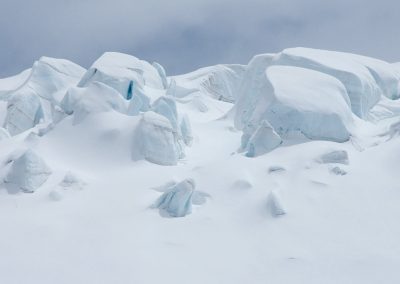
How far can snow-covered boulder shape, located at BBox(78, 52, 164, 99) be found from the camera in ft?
90.8

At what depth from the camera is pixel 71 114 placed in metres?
24.1

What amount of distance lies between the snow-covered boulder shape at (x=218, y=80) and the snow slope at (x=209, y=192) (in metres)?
16.5

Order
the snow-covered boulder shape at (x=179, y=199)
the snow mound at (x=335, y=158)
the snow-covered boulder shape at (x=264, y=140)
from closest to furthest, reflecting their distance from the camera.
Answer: the snow-covered boulder shape at (x=179, y=199)
the snow mound at (x=335, y=158)
the snow-covered boulder shape at (x=264, y=140)

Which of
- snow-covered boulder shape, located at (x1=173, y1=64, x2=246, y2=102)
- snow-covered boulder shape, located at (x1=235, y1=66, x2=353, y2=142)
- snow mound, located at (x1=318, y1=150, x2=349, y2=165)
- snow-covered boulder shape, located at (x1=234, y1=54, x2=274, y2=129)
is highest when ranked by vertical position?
snow-covered boulder shape, located at (x1=235, y1=66, x2=353, y2=142)

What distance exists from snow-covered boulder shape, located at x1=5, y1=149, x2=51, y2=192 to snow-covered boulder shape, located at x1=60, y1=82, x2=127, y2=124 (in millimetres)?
3933

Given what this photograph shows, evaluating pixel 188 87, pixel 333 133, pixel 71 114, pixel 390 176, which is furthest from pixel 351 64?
pixel 188 87

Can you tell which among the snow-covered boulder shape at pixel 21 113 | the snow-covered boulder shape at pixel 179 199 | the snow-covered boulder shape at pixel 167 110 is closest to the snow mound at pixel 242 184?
the snow-covered boulder shape at pixel 179 199

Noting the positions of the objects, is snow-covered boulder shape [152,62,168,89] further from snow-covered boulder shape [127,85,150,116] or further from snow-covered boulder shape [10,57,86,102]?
snow-covered boulder shape [127,85,150,116]

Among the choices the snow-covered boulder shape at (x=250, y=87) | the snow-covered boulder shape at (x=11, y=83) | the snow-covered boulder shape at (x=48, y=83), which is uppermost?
the snow-covered boulder shape at (x=250, y=87)

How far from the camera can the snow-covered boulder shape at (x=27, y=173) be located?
19.5 meters

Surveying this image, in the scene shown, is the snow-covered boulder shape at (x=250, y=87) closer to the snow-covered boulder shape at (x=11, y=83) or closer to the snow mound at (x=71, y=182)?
the snow mound at (x=71, y=182)

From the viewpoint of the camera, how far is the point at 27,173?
19.6 m

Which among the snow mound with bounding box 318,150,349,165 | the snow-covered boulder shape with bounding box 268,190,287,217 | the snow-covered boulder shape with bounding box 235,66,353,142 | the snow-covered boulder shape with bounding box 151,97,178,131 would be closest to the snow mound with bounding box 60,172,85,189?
the snow-covered boulder shape with bounding box 151,97,178,131

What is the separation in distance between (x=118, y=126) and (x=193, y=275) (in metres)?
8.73
